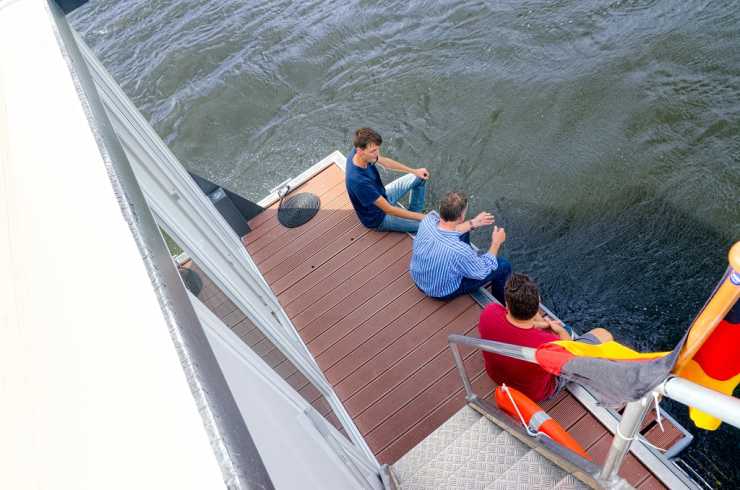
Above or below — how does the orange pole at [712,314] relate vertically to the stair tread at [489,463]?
above

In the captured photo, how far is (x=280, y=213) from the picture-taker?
259 inches

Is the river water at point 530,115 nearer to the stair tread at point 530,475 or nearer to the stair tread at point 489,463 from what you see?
the stair tread at point 489,463

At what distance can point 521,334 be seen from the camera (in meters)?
3.39

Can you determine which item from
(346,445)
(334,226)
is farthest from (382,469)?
(334,226)

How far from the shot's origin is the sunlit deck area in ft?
12.7

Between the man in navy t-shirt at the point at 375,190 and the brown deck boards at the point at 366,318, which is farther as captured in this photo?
the man in navy t-shirt at the point at 375,190

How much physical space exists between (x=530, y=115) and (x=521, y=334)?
632 centimetres

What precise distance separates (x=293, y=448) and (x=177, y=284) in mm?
1041

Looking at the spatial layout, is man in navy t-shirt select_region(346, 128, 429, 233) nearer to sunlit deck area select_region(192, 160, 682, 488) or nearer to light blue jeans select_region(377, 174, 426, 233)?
light blue jeans select_region(377, 174, 426, 233)

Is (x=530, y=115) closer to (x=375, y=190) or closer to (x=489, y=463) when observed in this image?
(x=375, y=190)

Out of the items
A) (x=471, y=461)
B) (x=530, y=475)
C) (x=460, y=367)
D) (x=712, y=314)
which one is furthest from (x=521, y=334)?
(x=712, y=314)

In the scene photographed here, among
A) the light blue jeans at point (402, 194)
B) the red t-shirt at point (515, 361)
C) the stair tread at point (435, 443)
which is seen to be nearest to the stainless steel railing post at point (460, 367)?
the stair tread at point (435, 443)

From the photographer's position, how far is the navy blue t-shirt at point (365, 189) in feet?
16.8

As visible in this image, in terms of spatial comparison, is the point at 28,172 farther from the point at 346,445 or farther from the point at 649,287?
the point at 649,287
